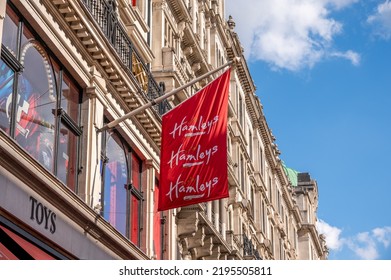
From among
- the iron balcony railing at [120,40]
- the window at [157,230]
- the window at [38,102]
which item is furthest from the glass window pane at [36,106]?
the window at [157,230]

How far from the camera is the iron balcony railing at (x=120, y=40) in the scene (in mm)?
21922

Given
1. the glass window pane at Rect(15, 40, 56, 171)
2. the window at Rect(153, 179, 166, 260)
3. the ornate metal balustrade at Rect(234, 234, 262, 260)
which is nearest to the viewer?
the glass window pane at Rect(15, 40, 56, 171)

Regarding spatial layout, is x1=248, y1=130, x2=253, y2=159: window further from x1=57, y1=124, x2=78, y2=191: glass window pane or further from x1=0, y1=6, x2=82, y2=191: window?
x1=57, y1=124, x2=78, y2=191: glass window pane

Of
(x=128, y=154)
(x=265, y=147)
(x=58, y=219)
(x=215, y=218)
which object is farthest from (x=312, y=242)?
(x=58, y=219)

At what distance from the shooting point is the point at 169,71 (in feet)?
104

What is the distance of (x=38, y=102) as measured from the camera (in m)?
18.0

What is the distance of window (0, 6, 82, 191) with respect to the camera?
1658 centimetres

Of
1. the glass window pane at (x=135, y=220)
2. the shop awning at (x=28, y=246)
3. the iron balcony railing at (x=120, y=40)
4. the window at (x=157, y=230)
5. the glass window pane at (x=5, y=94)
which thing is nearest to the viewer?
the shop awning at (x=28, y=246)

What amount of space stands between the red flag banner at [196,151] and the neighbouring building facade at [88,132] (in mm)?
1786

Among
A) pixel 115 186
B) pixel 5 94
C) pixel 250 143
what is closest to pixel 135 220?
pixel 115 186

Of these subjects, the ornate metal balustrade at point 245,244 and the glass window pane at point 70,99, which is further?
the ornate metal balustrade at point 245,244

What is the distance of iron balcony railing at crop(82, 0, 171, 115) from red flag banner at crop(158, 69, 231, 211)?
2.92m

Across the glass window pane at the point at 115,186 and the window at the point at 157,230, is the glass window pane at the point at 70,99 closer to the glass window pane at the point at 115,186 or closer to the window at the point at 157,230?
the glass window pane at the point at 115,186

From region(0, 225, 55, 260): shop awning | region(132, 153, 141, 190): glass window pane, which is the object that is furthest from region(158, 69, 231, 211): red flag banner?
region(132, 153, 141, 190): glass window pane
